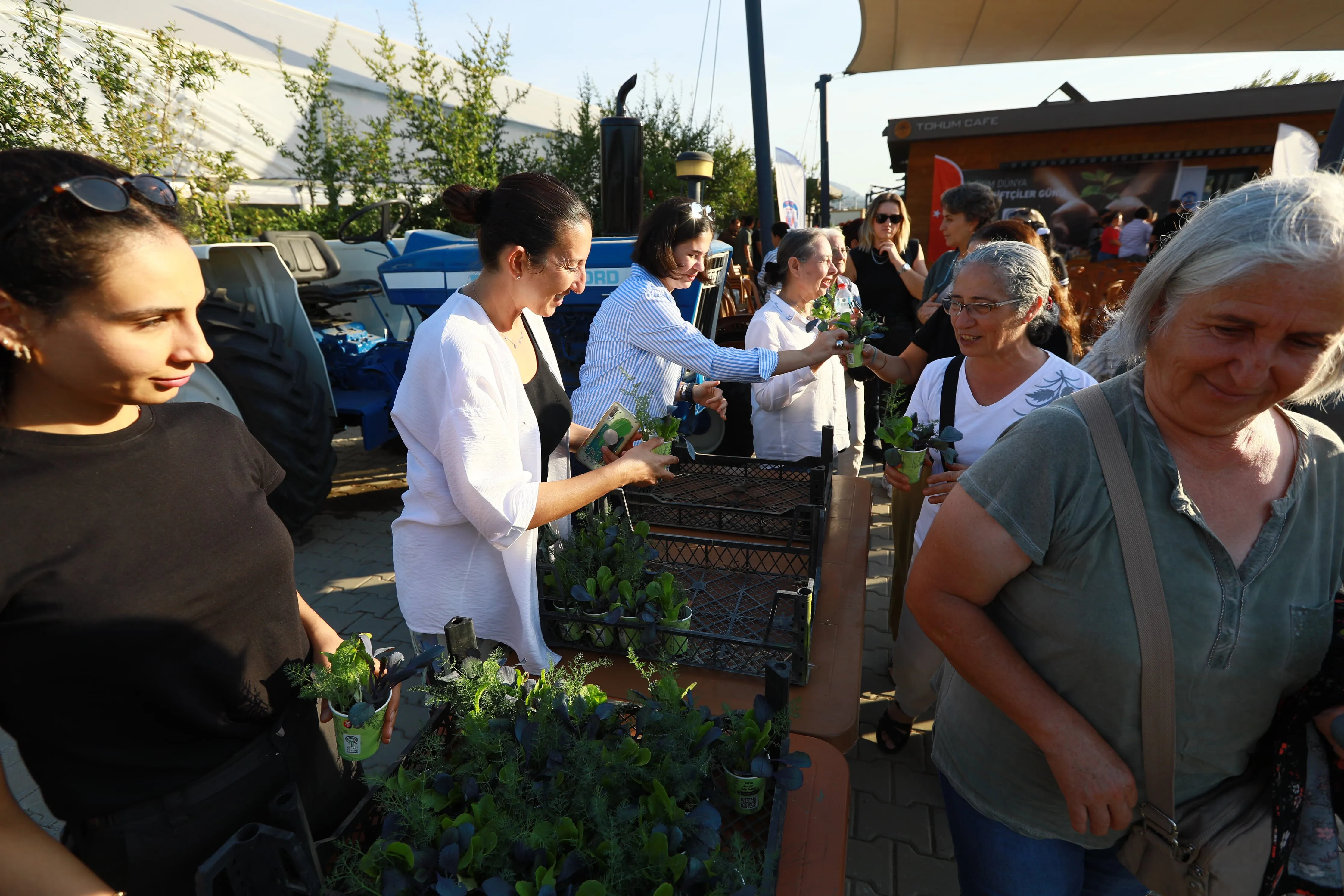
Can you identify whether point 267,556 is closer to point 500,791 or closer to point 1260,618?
point 500,791

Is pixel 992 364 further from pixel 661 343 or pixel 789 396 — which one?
pixel 661 343

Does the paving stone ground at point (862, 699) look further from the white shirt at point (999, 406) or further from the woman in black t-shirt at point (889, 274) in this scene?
the woman in black t-shirt at point (889, 274)

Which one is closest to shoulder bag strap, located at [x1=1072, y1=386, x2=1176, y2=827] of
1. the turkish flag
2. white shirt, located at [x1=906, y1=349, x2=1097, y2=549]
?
white shirt, located at [x1=906, y1=349, x2=1097, y2=549]

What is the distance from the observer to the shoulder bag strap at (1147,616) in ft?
3.41

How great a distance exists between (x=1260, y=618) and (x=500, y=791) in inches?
49.2

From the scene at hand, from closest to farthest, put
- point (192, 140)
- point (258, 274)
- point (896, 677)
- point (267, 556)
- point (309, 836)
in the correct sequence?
1. point (309, 836)
2. point (267, 556)
3. point (896, 677)
4. point (258, 274)
5. point (192, 140)

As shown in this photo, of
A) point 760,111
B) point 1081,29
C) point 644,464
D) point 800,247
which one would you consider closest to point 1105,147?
point 1081,29

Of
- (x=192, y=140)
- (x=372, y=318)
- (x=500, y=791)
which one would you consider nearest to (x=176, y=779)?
(x=500, y=791)

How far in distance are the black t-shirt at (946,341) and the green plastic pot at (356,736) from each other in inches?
90.1

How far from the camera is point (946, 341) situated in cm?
297

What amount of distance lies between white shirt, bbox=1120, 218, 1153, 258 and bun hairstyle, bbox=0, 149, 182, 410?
12029 mm

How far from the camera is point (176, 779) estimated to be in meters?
1.07

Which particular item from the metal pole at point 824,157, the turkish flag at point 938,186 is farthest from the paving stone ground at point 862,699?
the metal pole at point 824,157

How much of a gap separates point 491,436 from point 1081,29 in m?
11.6
